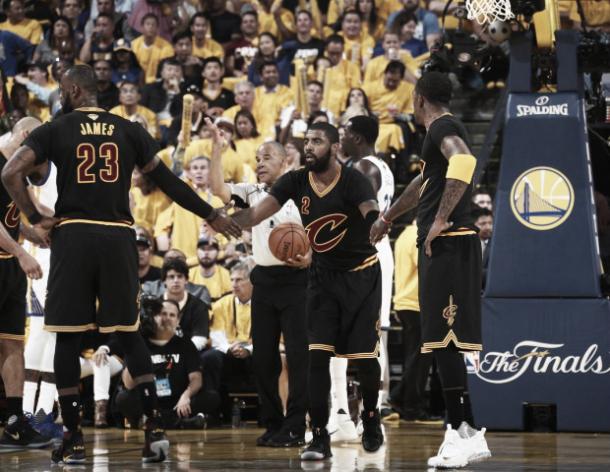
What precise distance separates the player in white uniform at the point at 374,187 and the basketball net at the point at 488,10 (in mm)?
1379

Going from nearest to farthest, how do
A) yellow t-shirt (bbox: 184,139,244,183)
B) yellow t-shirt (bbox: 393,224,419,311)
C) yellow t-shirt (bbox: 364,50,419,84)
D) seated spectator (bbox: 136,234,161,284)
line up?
yellow t-shirt (bbox: 393,224,419,311)
seated spectator (bbox: 136,234,161,284)
yellow t-shirt (bbox: 184,139,244,183)
yellow t-shirt (bbox: 364,50,419,84)

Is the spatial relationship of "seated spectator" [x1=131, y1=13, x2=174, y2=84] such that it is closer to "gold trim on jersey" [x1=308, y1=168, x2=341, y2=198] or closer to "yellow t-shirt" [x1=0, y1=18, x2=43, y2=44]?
"yellow t-shirt" [x1=0, y1=18, x2=43, y2=44]

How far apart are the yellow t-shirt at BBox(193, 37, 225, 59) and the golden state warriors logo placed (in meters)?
8.97

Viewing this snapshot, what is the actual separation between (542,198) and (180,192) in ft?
12.9

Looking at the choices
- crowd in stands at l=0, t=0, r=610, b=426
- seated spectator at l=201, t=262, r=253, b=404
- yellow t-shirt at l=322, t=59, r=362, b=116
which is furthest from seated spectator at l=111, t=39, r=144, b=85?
seated spectator at l=201, t=262, r=253, b=404

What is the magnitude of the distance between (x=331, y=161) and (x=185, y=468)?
7.53ft

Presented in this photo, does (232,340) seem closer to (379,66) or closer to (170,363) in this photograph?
(170,363)

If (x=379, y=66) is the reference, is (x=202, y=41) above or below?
above

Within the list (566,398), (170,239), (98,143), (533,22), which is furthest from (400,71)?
(98,143)

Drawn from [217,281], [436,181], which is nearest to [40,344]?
[217,281]

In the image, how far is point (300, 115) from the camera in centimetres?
1442

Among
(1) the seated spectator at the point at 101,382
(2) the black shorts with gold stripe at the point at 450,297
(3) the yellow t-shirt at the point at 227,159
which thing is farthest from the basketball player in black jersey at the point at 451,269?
(3) the yellow t-shirt at the point at 227,159

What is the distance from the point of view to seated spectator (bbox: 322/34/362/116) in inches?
607

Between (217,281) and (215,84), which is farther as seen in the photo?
(215,84)
